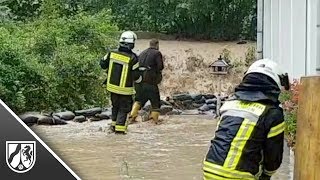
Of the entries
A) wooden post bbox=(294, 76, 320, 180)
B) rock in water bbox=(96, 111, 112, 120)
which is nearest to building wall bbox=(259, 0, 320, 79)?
rock in water bbox=(96, 111, 112, 120)

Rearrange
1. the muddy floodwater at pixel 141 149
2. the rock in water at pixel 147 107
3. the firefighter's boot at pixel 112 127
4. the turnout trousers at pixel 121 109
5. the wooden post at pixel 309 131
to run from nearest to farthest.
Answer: the wooden post at pixel 309 131, the muddy floodwater at pixel 141 149, the turnout trousers at pixel 121 109, the firefighter's boot at pixel 112 127, the rock in water at pixel 147 107

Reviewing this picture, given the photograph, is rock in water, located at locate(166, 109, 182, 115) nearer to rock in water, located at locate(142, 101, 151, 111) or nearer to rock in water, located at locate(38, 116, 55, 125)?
rock in water, located at locate(142, 101, 151, 111)

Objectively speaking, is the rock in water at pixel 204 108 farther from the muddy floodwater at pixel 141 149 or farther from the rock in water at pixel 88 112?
the rock in water at pixel 88 112

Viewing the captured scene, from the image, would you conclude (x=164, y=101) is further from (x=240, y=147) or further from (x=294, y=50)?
(x=240, y=147)

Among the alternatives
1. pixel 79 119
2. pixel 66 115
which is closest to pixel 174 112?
pixel 79 119

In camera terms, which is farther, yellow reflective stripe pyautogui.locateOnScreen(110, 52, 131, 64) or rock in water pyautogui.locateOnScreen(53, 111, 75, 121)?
rock in water pyautogui.locateOnScreen(53, 111, 75, 121)

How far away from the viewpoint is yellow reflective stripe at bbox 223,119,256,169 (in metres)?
4.37

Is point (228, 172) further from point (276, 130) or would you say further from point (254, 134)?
point (276, 130)

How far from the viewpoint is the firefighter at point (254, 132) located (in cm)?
437

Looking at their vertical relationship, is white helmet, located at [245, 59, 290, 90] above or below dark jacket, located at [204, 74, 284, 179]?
above

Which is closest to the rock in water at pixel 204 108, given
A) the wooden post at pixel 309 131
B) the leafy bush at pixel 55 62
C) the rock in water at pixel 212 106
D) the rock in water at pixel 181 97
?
the rock in water at pixel 212 106

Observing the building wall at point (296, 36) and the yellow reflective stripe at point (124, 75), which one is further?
the yellow reflective stripe at point (124, 75)

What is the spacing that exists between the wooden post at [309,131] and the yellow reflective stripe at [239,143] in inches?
Answer: 16.2

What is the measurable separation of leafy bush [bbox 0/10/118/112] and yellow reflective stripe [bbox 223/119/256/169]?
882cm
